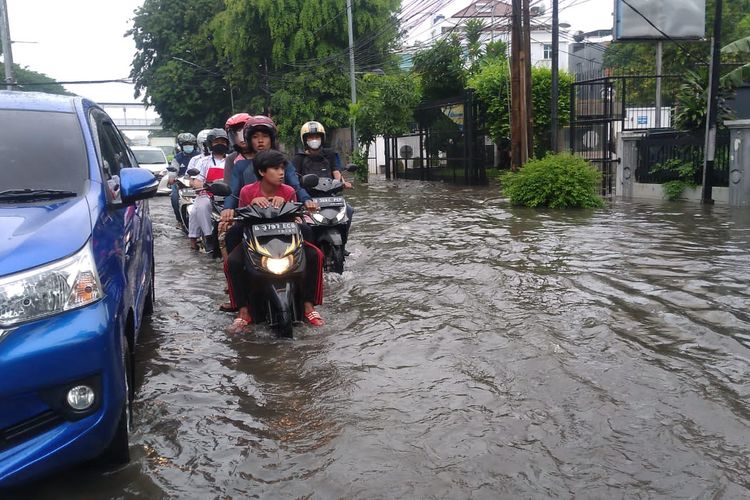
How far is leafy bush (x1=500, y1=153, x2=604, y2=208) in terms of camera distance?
14.7 m

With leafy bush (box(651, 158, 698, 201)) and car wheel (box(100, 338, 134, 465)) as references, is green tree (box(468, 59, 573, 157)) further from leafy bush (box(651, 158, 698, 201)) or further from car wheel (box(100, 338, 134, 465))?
car wheel (box(100, 338, 134, 465))

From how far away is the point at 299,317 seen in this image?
20.1 feet

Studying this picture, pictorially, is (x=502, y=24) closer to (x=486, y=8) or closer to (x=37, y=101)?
(x=486, y=8)

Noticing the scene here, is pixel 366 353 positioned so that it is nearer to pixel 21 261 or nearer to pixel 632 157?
pixel 21 261

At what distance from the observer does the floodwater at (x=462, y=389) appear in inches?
134

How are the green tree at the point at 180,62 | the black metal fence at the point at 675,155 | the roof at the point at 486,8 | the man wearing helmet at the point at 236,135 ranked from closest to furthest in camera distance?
the man wearing helmet at the point at 236,135 < the black metal fence at the point at 675,155 < the roof at the point at 486,8 < the green tree at the point at 180,62

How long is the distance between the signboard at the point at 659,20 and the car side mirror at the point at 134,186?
18621 millimetres

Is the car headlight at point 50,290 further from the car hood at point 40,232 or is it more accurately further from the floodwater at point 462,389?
the floodwater at point 462,389

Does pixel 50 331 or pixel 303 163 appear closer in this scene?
pixel 50 331

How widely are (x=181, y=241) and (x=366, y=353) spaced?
7513mm

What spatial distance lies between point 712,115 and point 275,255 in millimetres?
11907

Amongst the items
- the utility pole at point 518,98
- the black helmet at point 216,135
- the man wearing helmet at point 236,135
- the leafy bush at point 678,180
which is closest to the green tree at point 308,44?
the utility pole at point 518,98

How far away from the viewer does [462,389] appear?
4.54 metres

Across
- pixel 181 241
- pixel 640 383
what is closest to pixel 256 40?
pixel 181 241
